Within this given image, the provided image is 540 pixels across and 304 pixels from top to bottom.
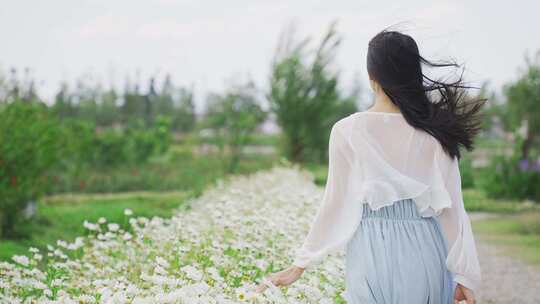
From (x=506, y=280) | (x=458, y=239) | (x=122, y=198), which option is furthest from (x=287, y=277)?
(x=122, y=198)

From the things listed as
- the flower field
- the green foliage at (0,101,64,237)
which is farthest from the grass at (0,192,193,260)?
the flower field

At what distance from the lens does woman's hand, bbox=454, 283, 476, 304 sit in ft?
8.91

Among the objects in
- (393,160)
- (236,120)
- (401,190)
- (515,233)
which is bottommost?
(515,233)

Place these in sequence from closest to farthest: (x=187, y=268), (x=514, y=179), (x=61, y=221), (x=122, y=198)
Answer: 1. (x=187, y=268)
2. (x=61, y=221)
3. (x=122, y=198)
4. (x=514, y=179)

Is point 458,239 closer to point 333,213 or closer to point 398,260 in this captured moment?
point 398,260

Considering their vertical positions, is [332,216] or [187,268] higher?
[332,216]

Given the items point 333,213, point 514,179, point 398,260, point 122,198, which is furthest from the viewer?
point 514,179

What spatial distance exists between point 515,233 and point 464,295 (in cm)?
847

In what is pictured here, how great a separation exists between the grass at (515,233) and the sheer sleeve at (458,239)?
596 centimetres

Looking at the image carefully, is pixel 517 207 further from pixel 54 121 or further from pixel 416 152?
pixel 416 152

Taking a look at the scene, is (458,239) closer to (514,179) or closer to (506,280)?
(506,280)

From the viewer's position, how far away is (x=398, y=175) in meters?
2.68

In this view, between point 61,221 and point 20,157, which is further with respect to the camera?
point 61,221

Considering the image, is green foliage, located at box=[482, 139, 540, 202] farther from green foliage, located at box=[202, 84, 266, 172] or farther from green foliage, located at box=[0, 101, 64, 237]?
green foliage, located at box=[0, 101, 64, 237]
